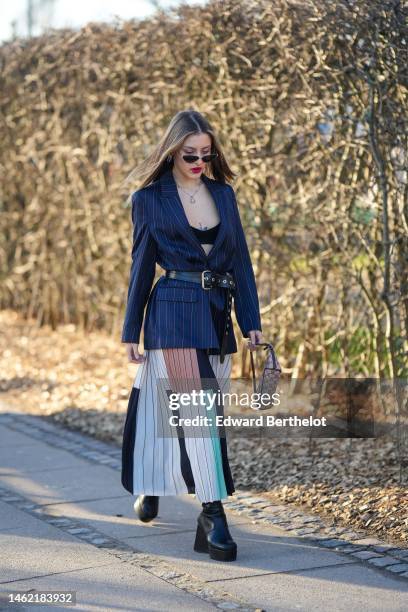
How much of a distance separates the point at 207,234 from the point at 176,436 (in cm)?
87

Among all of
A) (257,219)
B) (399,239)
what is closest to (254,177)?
(257,219)

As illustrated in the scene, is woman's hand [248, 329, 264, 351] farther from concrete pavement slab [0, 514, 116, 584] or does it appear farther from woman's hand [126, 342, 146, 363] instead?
concrete pavement slab [0, 514, 116, 584]

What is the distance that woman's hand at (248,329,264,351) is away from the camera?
485cm

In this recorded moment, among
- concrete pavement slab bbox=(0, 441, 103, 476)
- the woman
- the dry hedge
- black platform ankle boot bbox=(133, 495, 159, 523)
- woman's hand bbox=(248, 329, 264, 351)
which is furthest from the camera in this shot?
concrete pavement slab bbox=(0, 441, 103, 476)

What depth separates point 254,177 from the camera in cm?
756

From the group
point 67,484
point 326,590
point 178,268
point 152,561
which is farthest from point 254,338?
point 67,484

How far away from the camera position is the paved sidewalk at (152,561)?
4082 mm

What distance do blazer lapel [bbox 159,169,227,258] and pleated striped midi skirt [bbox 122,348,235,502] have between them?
0.45 metres

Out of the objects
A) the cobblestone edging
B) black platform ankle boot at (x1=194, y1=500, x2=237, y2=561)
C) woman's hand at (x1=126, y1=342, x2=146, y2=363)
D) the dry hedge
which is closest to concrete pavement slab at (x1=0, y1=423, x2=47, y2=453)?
the cobblestone edging

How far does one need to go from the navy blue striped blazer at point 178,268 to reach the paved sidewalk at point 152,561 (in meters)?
0.87

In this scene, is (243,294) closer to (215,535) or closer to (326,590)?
(215,535)

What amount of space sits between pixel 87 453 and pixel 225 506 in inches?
61.4

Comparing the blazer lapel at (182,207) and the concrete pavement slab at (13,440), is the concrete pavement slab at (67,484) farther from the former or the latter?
the blazer lapel at (182,207)

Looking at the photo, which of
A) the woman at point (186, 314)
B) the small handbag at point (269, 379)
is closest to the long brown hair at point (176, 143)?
the woman at point (186, 314)
